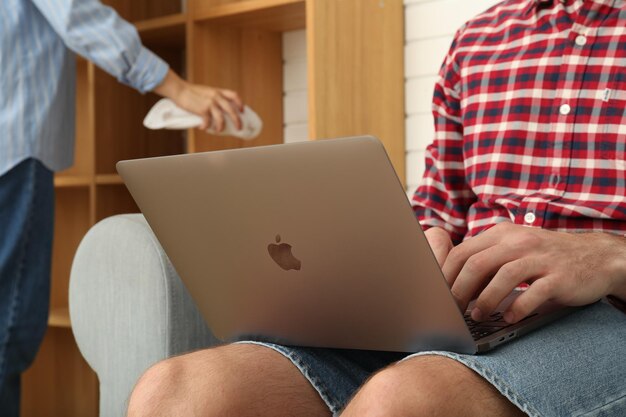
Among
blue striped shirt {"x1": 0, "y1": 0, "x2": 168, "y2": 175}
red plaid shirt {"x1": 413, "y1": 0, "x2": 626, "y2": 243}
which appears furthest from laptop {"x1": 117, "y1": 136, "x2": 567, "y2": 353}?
blue striped shirt {"x1": 0, "y1": 0, "x2": 168, "y2": 175}

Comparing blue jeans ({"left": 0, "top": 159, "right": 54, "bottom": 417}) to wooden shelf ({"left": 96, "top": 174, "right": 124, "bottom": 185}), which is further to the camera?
wooden shelf ({"left": 96, "top": 174, "right": 124, "bottom": 185})

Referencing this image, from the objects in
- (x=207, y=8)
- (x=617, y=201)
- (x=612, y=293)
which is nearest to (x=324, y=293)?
(x=612, y=293)

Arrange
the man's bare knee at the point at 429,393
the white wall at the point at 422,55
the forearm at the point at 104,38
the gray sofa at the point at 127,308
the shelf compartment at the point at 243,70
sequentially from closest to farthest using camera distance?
the man's bare knee at the point at 429,393
the gray sofa at the point at 127,308
the forearm at the point at 104,38
the white wall at the point at 422,55
the shelf compartment at the point at 243,70

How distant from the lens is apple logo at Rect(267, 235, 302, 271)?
3.27ft

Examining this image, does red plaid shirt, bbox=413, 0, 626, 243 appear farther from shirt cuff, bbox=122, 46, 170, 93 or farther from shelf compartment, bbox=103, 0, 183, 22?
shelf compartment, bbox=103, 0, 183, 22

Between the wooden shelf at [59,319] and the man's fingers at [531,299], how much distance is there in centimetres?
199

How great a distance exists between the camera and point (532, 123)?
1.45 metres

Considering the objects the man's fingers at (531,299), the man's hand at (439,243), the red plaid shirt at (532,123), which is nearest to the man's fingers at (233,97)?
the red plaid shirt at (532,123)

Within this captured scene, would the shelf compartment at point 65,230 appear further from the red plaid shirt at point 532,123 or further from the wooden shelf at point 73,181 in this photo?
the red plaid shirt at point 532,123

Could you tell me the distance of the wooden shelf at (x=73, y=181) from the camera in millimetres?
2751

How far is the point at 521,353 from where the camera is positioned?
935 millimetres

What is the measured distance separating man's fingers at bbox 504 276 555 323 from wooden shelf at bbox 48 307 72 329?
1.99 metres

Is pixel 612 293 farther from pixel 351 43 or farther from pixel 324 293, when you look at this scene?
pixel 351 43

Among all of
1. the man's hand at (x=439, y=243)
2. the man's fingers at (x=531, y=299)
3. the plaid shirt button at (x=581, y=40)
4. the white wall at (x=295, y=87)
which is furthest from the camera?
the white wall at (x=295, y=87)
